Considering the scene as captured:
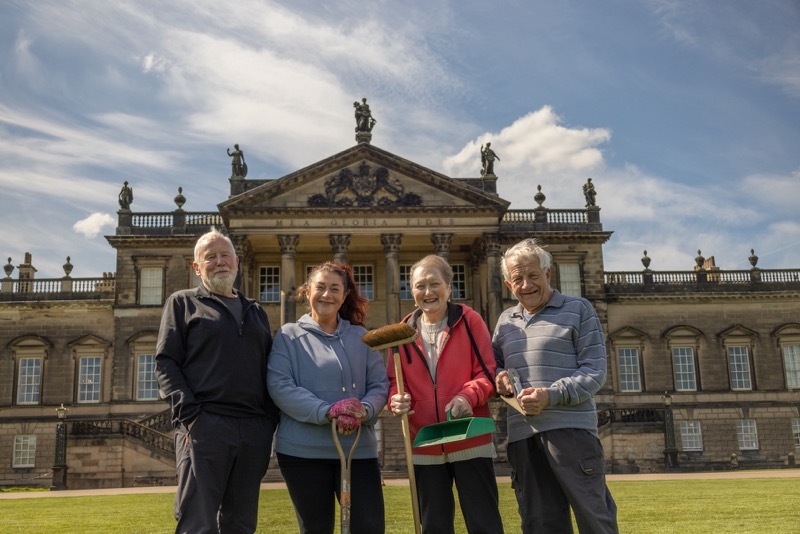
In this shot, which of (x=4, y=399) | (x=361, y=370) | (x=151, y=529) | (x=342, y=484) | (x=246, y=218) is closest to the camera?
(x=342, y=484)

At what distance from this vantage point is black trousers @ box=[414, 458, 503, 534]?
18.8 ft

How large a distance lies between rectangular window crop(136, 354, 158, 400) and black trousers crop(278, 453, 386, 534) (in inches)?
1332

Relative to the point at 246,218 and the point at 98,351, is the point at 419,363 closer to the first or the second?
the point at 246,218

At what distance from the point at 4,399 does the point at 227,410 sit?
1501 inches

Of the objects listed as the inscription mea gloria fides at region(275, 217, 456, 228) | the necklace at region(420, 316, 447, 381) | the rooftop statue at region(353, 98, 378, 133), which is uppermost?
the rooftop statue at region(353, 98, 378, 133)

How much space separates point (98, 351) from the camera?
3922cm

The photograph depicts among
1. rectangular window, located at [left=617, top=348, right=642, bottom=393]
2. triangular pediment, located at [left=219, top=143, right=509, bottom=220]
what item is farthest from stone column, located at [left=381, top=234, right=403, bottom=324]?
rectangular window, located at [left=617, top=348, right=642, bottom=393]

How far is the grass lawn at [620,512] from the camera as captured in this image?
433 inches

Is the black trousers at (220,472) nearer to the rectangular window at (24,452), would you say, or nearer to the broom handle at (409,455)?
the broom handle at (409,455)

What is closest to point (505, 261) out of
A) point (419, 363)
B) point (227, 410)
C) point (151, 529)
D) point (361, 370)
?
point (419, 363)

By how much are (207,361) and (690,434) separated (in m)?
37.8

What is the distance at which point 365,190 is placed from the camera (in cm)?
3603

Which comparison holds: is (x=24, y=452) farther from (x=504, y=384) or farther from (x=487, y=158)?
(x=504, y=384)

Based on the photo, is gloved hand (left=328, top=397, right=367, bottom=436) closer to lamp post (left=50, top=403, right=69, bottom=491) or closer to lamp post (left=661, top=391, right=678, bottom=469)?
lamp post (left=50, top=403, right=69, bottom=491)
